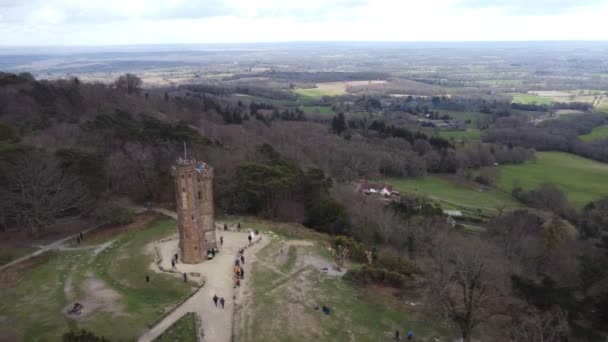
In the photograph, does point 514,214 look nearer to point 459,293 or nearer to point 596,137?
point 459,293

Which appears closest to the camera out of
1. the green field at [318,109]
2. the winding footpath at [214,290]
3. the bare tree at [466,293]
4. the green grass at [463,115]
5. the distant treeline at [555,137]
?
the bare tree at [466,293]

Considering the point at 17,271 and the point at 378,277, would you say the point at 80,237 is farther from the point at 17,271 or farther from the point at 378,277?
the point at 378,277

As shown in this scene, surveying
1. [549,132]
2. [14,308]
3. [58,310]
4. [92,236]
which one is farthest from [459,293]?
[549,132]

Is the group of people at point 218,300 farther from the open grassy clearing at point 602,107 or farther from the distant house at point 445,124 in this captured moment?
the open grassy clearing at point 602,107

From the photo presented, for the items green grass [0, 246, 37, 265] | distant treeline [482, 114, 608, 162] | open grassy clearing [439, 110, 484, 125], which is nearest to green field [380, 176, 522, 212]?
distant treeline [482, 114, 608, 162]

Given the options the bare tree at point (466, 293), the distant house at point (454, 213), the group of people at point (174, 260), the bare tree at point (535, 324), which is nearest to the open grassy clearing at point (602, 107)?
the distant house at point (454, 213)

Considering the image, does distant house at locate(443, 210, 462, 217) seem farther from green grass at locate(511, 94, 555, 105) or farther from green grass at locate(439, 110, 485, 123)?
green grass at locate(511, 94, 555, 105)

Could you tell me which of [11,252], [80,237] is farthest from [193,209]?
[11,252]

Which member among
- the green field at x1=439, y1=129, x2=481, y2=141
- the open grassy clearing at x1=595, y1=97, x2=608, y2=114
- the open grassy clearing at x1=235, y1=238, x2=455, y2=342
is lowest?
the green field at x1=439, y1=129, x2=481, y2=141
